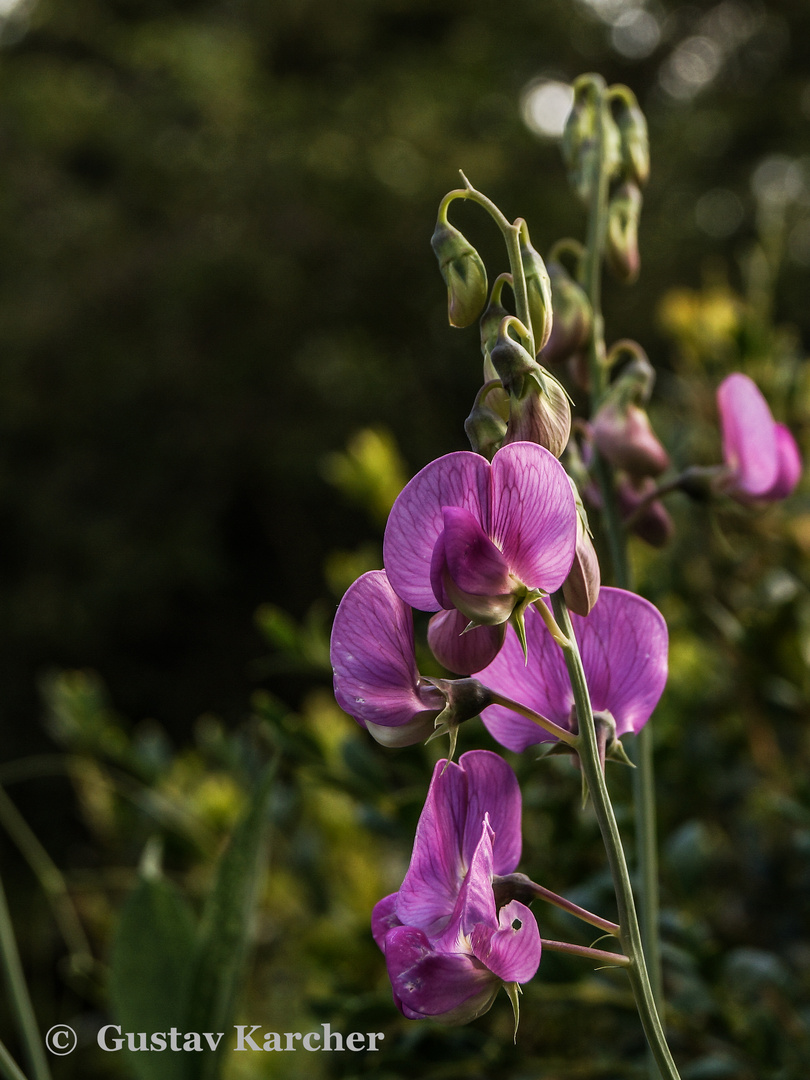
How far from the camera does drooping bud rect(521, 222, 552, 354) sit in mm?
323

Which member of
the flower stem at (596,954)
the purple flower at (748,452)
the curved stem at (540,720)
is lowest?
the flower stem at (596,954)

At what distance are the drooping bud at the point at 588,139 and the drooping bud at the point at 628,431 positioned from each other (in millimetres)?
103

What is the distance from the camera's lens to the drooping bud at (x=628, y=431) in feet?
1.47

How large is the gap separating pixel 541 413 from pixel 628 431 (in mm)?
156

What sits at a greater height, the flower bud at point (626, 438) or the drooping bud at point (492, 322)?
the flower bud at point (626, 438)

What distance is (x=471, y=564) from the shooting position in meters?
0.29

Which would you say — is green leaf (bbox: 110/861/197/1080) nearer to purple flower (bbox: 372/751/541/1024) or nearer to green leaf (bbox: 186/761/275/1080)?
green leaf (bbox: 186/761/275/1080)

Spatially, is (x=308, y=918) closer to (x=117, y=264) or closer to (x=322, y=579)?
(x=322, y=579)

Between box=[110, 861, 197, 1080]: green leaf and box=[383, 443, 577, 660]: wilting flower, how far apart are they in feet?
1.18

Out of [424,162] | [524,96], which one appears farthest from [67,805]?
[524,96]

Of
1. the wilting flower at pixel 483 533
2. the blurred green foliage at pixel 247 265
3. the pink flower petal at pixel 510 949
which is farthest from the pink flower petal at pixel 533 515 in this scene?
the blurred green foliage at pixel 247 265

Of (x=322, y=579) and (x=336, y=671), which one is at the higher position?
(x=322, y=579)

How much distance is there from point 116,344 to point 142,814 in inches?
187

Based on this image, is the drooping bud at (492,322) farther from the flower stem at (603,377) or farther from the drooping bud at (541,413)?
the flower stem at (603,377)
